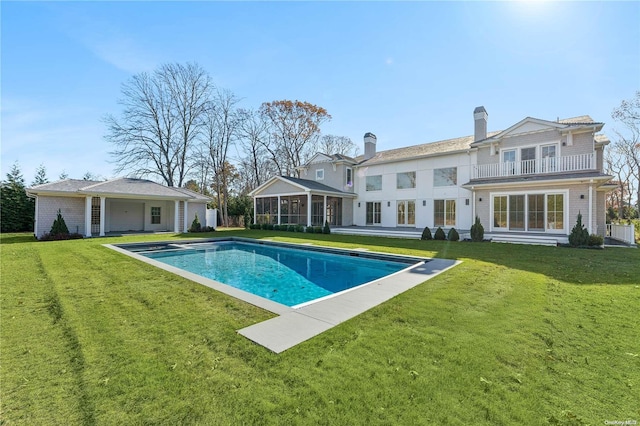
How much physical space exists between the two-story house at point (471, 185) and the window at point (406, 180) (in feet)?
0.25

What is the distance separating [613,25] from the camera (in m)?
10.5

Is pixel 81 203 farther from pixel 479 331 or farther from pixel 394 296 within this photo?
pixel 479 331

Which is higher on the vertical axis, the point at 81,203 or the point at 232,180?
the point at 232,180

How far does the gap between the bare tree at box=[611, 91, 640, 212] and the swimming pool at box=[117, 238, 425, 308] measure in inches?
1153

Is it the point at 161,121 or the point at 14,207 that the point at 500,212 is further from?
the point at 14,207

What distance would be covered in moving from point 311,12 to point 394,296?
1143 cm

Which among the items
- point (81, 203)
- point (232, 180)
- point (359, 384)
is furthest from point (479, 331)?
point (232, 180)

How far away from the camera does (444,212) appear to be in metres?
19.0

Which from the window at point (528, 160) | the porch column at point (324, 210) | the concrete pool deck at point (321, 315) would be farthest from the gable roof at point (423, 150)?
the concrete pool deck at point (321, 315)

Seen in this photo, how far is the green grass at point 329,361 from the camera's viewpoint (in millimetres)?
2338

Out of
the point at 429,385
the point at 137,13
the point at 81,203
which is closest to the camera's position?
the point at 429,385

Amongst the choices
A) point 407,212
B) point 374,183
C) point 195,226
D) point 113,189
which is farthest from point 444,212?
point 113,189

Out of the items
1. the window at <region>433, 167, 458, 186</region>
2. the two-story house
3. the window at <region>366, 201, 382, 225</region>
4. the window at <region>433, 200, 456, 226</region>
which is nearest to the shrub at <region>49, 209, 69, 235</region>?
the two-story house

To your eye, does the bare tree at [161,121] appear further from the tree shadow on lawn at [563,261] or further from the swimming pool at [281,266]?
the tree shadow on lawn at [563,261]
